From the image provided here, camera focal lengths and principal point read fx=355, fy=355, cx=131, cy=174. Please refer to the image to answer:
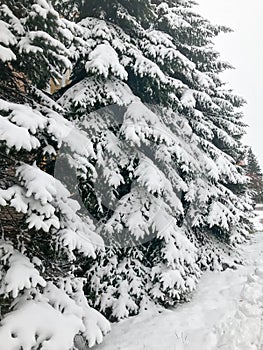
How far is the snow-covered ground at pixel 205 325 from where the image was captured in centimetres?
458

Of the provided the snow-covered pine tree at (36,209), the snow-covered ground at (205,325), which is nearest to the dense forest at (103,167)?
the snow-covered pine tree at (36,209)

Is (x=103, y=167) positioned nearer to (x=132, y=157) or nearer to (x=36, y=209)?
(x=132, y=157)

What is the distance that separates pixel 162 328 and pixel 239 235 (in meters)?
5.13

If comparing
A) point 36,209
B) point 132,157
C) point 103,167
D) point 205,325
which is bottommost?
point 205,325

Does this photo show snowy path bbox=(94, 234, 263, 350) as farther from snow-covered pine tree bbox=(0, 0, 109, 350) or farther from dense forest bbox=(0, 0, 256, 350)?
snow-covered pine tree bbox=(0, 0, 109, 350)

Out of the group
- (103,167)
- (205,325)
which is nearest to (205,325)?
(205,325)

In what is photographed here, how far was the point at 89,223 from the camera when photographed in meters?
5.76

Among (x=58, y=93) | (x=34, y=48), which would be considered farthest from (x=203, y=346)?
(x=58, y=93)

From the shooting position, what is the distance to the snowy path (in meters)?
4.58

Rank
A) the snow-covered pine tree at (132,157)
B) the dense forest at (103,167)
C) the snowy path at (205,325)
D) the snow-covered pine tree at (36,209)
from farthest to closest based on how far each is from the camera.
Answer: the snow-covered pine tree at (132,157), the snowy path at (205,325), the dense forest at (103,167), the snow-covered pine tree at (36,209)

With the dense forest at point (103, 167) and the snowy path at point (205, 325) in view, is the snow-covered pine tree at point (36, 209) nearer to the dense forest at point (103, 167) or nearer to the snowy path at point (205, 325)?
the dense forest at point (103, 167)

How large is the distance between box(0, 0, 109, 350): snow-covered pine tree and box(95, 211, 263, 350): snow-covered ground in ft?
3.05

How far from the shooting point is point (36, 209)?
390 cm

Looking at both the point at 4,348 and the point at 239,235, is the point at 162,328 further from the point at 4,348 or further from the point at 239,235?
the point at 239,235
